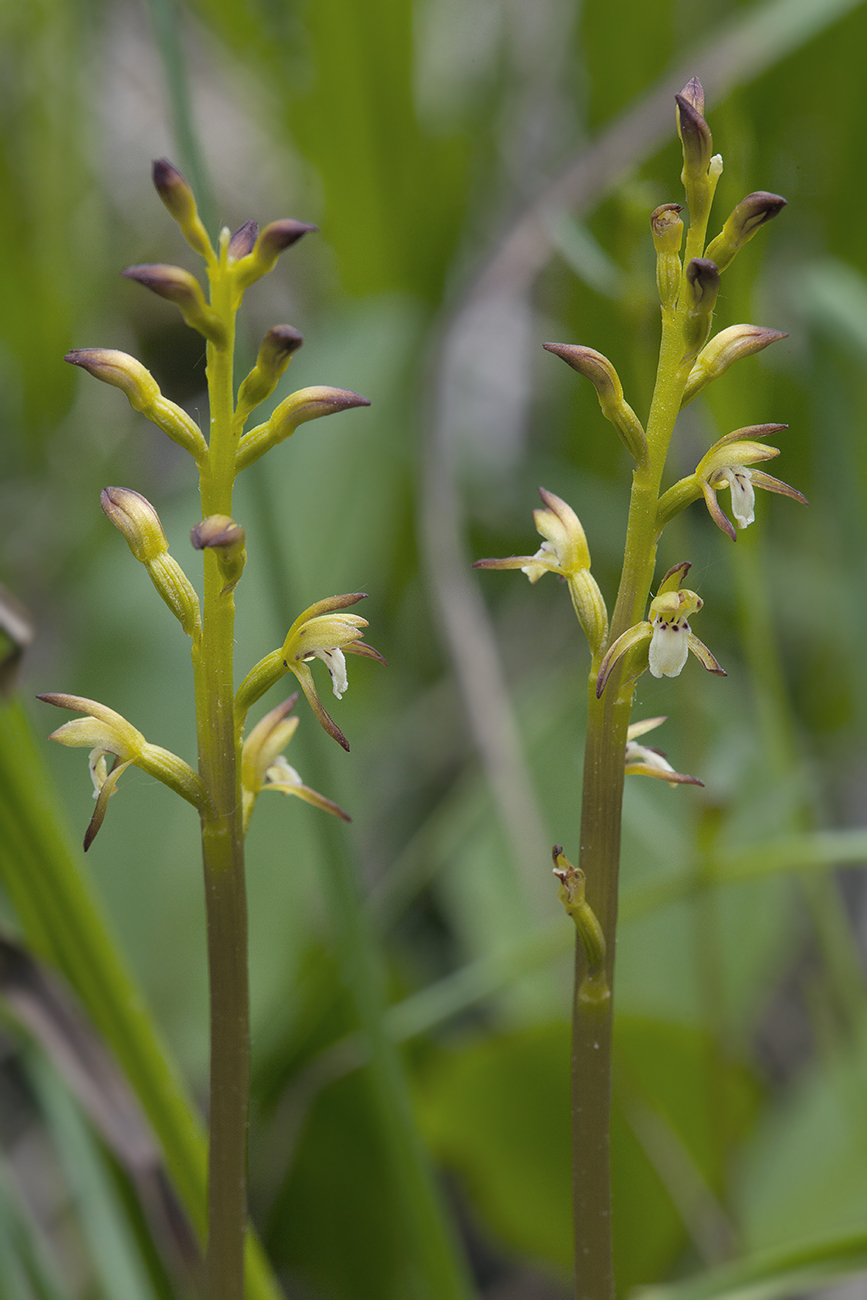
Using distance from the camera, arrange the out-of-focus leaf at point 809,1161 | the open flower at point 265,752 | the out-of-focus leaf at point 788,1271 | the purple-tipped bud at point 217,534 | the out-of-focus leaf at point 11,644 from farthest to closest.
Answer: the out-of-focus leaf at point 809,1161
the out-of-focus leaf at point 11,644
the out-of-focus leaf at point 788,1271
the open flower at point 265,752
the purple-tipped bud at point 217,534

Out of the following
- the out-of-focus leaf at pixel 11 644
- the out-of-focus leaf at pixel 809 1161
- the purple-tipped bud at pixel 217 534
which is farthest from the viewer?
the out-of-focus leaf at pixel 809 1161

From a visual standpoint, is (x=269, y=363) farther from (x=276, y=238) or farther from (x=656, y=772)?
(x=656, y=772)

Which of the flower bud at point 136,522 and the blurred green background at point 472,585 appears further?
the blurred green background at point 472,585

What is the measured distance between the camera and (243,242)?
467mm

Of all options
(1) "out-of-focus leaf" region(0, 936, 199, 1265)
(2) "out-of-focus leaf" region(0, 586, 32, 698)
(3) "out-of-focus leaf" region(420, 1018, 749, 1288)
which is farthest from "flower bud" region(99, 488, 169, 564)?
(3) "out-of-focus leaf" region(420, 1018, 749, 1288)

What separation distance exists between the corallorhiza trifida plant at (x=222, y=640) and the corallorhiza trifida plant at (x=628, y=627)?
100mm

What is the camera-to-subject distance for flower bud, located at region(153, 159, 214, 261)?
0.45m

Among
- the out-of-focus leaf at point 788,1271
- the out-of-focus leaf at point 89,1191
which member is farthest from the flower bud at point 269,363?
the out-of-focus leaf at point 89,1191

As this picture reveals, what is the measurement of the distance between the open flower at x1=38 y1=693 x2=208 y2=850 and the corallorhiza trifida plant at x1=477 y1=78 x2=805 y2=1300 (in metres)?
0.15

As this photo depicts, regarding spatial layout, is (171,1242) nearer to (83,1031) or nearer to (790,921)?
(83,1031)

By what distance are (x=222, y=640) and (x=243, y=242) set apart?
6.1 inches

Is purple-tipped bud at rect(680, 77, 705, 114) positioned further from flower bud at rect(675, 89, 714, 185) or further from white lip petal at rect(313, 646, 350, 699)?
white lip petal at rect(313, 646, 350, 699)

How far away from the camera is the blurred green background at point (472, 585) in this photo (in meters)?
1.34

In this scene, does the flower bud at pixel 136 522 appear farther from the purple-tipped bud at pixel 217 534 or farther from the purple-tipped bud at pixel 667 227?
the purple-tipped bud at pixel 667 227
